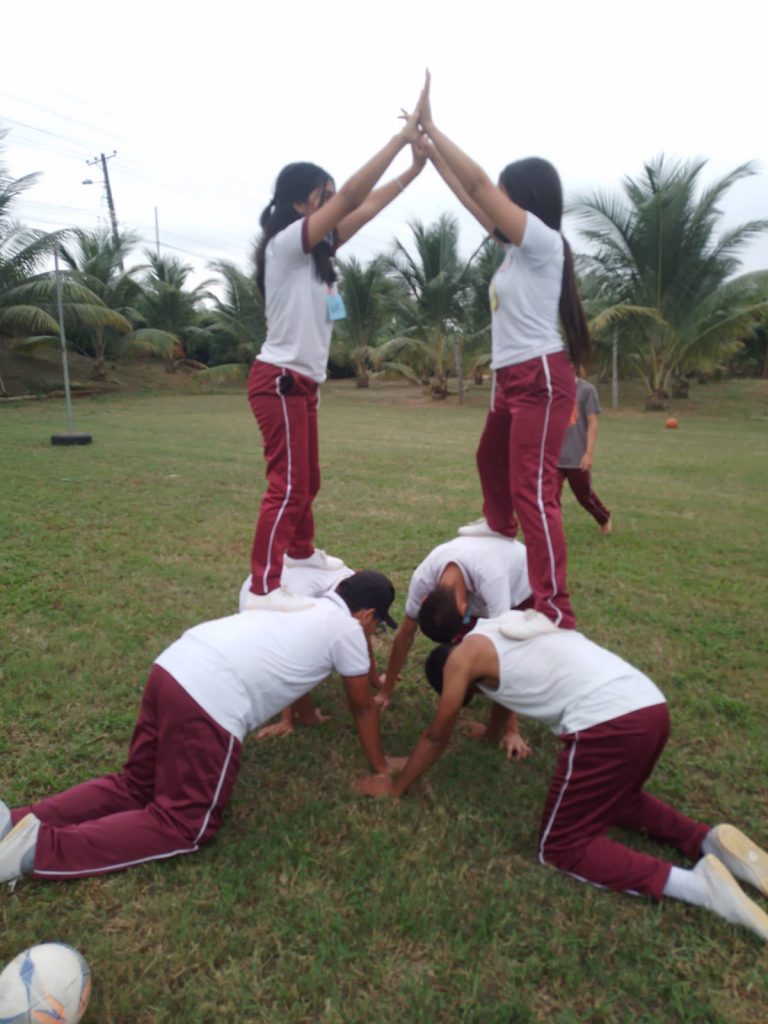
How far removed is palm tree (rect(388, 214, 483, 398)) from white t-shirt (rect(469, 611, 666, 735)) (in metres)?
24.0

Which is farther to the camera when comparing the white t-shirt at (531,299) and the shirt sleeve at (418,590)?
the shirt sleeve at (418,590)

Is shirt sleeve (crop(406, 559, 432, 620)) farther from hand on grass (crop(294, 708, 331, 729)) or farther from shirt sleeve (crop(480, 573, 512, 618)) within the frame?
hand on grass (crop(294, 708, 331, 729))

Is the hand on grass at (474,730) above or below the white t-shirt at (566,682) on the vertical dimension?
below

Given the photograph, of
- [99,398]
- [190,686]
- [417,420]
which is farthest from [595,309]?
[190,686]

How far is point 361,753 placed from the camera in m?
3.18

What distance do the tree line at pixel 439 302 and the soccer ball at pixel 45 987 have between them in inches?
614

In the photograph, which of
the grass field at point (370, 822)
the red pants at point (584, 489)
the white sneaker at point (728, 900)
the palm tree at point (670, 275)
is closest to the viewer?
the grass field at point (370, 822)

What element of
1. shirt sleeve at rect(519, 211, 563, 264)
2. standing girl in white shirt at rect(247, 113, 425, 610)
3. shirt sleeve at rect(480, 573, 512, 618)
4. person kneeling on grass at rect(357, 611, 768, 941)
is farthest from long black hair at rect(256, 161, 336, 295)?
person kneeling on grass at rect(357, 611, 768, 941)

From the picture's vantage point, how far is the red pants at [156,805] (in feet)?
7.77

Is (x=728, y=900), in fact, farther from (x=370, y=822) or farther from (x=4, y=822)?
(x=4, y=822)

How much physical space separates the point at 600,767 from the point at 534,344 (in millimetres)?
1778

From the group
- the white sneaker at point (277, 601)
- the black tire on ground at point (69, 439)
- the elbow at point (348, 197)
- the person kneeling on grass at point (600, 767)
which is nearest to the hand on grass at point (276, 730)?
the white sneaker at point (277, 601)

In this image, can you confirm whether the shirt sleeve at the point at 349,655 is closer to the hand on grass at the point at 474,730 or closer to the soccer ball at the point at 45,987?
the hand on grass at the point at 474,730

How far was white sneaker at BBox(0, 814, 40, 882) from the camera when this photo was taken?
227cm
